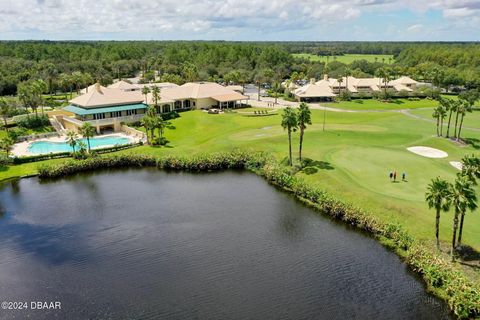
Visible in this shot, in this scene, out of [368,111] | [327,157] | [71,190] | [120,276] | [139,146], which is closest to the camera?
[120,276]

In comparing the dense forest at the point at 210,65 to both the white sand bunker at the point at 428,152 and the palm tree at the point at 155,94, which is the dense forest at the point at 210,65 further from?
the white sand bunker at the point at 428,152

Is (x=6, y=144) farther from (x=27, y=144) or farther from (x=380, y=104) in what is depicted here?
(x=380, y=104)

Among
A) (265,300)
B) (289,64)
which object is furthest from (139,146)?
(289,64)

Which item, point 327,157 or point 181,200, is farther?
point 327,157

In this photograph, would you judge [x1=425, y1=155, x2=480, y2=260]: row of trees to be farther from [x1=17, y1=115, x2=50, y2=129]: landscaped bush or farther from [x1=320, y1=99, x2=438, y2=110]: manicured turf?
[x1=320, y1=99, x2=438, y2=110]: manicured turf

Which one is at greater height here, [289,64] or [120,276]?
[289,64]

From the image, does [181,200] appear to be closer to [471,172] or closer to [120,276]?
[120,276]

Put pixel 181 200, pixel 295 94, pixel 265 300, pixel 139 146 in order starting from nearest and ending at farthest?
pixel 265 300 < pixel 181 200 < pixel 139 146 < pixel 295 94
